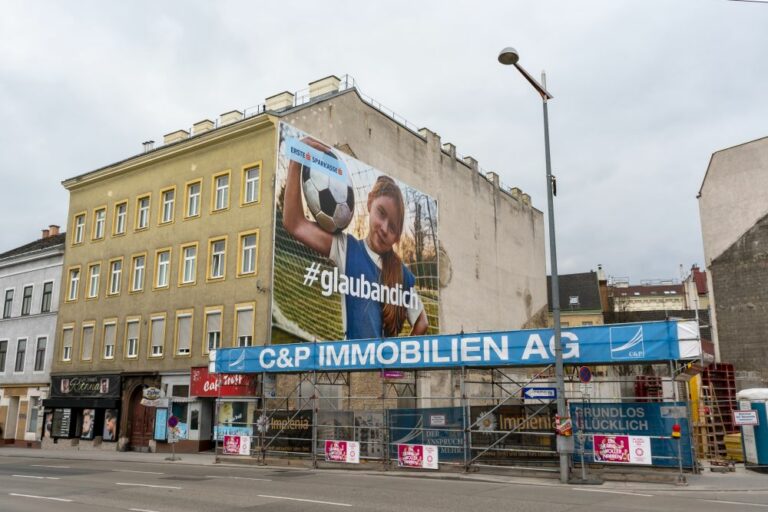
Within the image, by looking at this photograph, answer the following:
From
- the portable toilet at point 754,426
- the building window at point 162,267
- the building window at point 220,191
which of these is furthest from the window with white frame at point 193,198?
the portable toilet at point 754,426

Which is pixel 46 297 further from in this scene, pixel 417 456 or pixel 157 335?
pixel 417 456

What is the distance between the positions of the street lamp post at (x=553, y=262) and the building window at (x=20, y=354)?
36873mm

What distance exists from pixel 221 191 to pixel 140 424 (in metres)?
12.8

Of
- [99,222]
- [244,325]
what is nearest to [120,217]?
[99,222]

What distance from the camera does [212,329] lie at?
3228 cm

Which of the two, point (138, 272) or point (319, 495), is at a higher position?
point (138, 272)

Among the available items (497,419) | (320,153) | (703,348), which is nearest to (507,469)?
(497,419)

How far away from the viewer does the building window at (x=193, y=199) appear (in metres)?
34.8

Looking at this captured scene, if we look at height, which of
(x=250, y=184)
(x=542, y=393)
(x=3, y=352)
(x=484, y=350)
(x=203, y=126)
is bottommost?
(x=542, y=393)

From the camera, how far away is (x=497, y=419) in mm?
20359

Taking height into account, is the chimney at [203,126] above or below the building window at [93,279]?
above

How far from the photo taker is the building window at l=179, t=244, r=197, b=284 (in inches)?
1339

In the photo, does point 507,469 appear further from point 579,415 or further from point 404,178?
point 404,178

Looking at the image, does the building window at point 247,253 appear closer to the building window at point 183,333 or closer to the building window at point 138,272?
the building window at point 183,333
